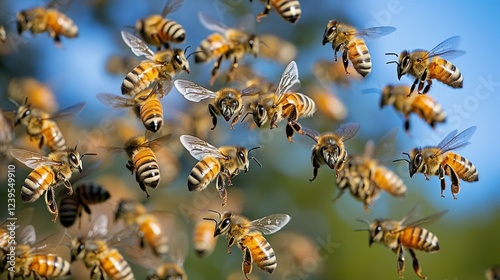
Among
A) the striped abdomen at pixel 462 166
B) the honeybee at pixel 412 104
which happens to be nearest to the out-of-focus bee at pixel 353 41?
the honeybee at pixel 412 104

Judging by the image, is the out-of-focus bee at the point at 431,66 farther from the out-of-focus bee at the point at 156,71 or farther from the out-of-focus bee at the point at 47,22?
the out-of-focus bee at the point at 47,22

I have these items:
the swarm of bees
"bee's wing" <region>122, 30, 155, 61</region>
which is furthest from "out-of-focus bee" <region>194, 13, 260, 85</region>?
"bee's wing" <region>122, 30, 155, 61</region>

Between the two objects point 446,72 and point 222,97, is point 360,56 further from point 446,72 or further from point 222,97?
point 222,97

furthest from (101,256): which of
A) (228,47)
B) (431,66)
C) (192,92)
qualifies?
(431,66)

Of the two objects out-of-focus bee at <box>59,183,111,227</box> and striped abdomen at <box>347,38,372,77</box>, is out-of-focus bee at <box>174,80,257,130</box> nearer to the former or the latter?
striped abdomen at <box>347,38,372,77</box>

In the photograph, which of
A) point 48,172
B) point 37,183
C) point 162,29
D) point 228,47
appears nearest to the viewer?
point 37,183

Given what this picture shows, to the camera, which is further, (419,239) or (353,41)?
(419,239)
